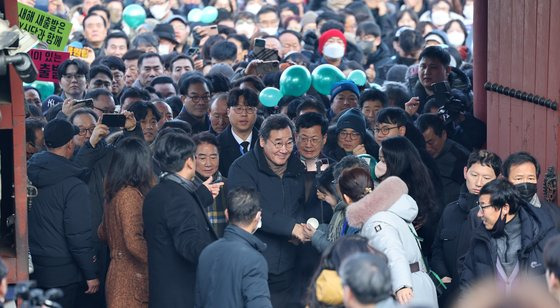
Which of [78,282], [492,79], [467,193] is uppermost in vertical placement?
[492,79]

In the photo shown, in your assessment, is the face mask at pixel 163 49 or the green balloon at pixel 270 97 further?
the face mask at pixel 163 49

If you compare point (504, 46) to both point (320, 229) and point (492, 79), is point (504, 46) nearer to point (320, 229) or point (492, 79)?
point (492, 79)

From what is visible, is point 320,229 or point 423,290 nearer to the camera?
point 423,290

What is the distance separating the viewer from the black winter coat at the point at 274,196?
9727 millimetres

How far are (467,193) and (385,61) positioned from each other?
9.06 m

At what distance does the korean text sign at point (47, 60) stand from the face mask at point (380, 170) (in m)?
3.79

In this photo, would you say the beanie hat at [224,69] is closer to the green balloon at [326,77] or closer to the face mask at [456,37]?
the green balloon at [326,77]

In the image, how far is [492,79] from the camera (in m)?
11.4

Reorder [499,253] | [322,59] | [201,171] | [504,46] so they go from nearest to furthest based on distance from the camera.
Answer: [499,253], [201,171], [504,46], [322,59]

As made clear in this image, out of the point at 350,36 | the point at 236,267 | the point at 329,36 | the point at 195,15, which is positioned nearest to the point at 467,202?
the point at 236,267

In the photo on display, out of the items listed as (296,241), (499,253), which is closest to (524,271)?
(499,253)

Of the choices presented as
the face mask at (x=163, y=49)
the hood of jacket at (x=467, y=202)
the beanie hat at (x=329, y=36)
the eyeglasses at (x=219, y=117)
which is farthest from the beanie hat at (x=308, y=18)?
the hood of jacket at (x=467, y=202)

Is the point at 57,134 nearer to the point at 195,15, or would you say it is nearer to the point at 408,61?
the point at 408,61

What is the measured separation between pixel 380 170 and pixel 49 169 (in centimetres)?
249
